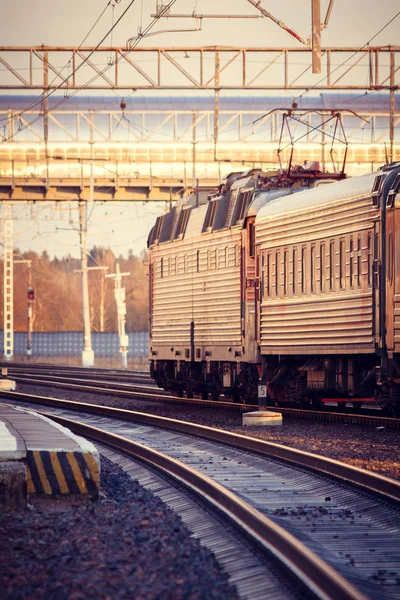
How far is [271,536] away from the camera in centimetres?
917

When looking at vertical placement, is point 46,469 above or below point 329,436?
above

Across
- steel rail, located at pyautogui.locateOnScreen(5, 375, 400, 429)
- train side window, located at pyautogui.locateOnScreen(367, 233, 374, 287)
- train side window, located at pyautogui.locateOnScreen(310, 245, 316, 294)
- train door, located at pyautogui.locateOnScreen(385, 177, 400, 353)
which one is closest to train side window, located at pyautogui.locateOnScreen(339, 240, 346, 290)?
train side window, located at pyautogui.locateOnScreen(367, 233, 374, 287)

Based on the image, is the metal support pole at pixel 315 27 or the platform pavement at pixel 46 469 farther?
the metal support pole at pixel 315 27

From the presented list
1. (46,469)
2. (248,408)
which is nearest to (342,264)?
(248,408)

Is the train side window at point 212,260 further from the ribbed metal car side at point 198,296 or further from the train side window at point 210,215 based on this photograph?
the train side window at point 210,215

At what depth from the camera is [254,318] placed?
80.1 ft

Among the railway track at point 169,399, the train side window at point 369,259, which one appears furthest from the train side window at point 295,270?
the train side window at point 369,259

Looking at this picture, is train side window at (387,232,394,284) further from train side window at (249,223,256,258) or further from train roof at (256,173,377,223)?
train side window at (249,223,256,258)

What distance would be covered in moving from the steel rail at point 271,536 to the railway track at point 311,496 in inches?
1.0

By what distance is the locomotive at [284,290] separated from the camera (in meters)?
19.2

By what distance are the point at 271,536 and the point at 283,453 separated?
21.3 ft

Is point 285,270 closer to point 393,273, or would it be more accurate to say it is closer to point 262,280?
point 262,280

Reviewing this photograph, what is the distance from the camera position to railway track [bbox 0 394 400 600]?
8.65m

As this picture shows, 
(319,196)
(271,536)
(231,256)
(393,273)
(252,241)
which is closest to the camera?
(271,536)
